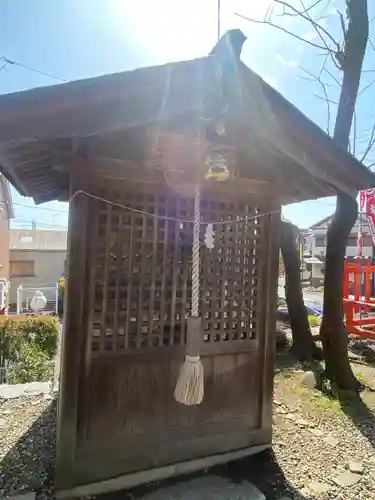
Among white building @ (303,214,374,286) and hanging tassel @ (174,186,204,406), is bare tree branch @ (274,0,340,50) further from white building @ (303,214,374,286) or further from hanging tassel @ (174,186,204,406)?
white building @ (303,214,374,286)

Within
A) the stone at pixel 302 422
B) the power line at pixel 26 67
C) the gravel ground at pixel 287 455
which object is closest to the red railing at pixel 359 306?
the gravel ground at pixel 287 455

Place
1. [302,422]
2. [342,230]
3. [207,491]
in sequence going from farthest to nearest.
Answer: [342,230], [302,422], [207,491]

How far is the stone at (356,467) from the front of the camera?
10.0 ft

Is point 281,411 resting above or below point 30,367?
above

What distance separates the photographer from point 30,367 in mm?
7059

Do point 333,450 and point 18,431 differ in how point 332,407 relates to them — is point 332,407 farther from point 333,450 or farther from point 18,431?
point 18,431

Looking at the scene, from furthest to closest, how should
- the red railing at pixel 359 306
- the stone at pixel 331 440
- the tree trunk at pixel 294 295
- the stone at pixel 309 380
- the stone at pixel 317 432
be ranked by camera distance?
the red railing at pixel 359 306, the tree trunk at pixel 294 295, the stone at pixel 309 380, the stone at pixel 317 432, the stone at pixel 331 440

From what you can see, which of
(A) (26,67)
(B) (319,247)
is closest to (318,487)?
(A) (26,67)

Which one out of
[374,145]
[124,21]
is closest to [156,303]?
[124,21]

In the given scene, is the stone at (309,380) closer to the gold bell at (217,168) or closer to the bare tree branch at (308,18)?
the gold bell at (217,168)

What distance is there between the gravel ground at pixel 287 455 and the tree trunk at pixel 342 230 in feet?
1.88

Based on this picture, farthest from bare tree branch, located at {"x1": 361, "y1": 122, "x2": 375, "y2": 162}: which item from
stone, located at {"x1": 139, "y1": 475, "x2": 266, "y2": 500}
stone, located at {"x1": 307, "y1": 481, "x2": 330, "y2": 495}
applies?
stone, located at {"x1": 139, "y1": 475, "x2": 266, "y2": 500}

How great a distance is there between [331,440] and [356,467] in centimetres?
47

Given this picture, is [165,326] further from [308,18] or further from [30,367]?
[30,367]
